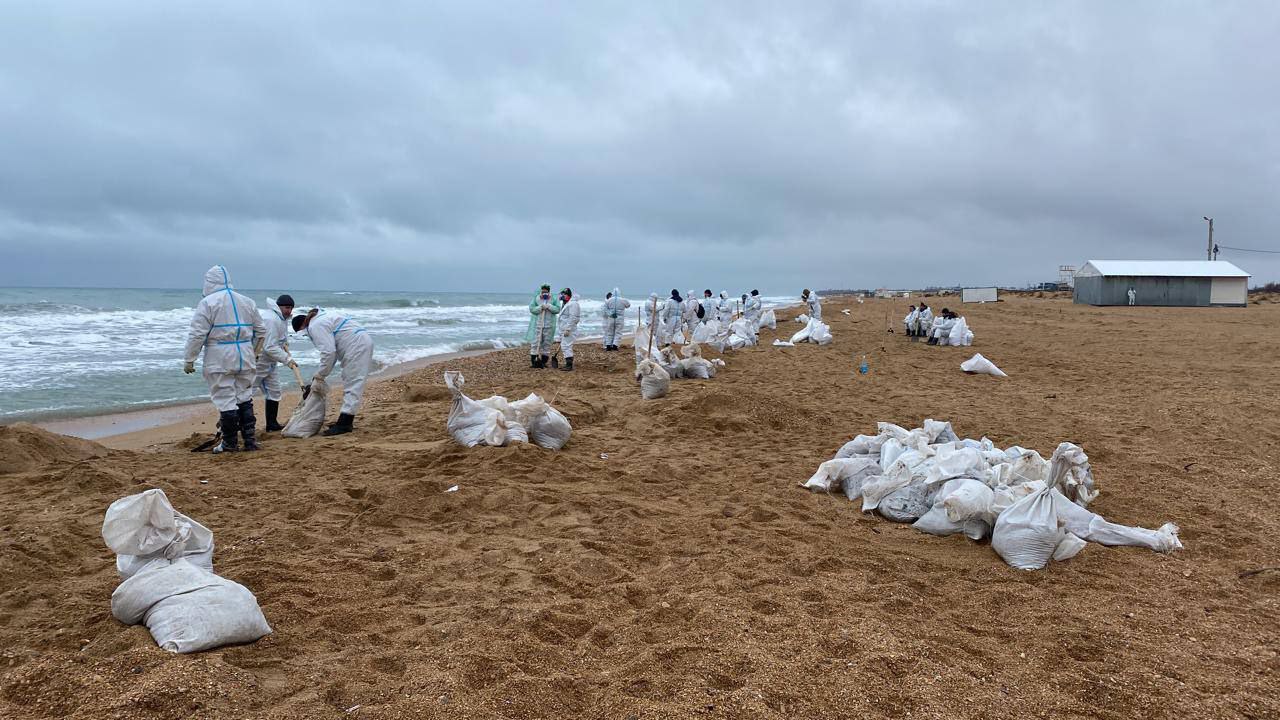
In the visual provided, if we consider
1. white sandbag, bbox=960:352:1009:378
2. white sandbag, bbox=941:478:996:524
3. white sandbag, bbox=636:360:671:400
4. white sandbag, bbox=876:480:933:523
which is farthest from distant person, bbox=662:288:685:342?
white sandbag, bbox=941:478:996:524

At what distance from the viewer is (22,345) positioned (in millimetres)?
16203

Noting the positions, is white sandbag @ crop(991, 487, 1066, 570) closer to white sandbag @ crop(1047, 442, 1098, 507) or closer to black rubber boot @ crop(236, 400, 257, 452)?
white sandbag @ crop(1047, 442, 1098, 507)

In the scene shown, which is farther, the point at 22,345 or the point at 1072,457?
the point at 22,345

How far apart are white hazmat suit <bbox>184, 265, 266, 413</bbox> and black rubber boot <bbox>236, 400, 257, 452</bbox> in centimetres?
6

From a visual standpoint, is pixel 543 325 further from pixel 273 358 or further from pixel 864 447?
pixel 864 447

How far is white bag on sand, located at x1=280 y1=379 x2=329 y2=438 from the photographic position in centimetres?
686

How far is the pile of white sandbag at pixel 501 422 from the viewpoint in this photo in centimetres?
588

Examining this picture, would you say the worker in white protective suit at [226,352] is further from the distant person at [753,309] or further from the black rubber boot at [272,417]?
the distant person at [753,309]

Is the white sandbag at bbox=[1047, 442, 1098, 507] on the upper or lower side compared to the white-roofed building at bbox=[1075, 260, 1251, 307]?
lower

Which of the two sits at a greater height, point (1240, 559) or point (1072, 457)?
point (1072, 457)

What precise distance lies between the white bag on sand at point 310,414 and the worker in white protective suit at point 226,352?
0.50 metres

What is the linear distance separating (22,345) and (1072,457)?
21453 millimetres

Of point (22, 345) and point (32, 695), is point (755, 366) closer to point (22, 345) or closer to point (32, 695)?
point (32, 695)

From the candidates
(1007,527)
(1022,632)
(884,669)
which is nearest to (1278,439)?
(1007,527)
